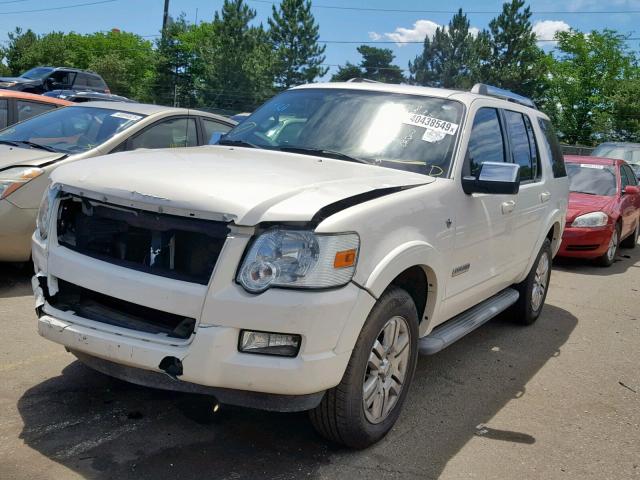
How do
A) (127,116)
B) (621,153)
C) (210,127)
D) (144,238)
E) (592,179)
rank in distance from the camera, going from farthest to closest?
(621,153)
(592,179)
(210,127)
(127,116)
(144,238)

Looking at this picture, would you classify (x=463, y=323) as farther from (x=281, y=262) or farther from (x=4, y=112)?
(x=4, y=112)

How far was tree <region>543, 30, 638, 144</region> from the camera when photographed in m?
55.9

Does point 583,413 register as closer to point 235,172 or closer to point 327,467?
point 327,467

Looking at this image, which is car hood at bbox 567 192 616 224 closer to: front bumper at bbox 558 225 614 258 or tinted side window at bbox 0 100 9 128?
front bumper at bbox 558 225 614 258

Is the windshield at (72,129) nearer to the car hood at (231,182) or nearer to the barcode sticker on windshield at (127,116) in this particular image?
the barcode sticker on windshield at (127,116)

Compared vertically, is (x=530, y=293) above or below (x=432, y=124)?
below

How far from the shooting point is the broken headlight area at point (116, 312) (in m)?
2.90

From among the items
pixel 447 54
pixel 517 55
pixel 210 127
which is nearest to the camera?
pixel 210 127

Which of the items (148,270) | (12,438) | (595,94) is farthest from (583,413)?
(595,94)

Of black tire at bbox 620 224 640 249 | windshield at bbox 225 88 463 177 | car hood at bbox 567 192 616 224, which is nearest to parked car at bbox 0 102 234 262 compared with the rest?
windshield at bbox 225 88 463 177

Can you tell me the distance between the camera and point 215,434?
134 inches

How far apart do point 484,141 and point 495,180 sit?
0.73m

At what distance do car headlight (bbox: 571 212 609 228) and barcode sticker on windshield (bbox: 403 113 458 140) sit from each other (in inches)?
226

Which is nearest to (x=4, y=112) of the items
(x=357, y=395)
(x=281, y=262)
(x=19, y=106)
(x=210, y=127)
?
(x=19, y=106)
